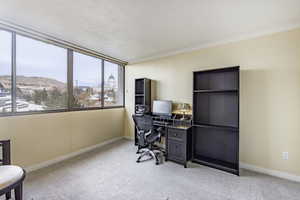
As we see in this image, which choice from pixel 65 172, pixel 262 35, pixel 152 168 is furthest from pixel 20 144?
pixel 262 35

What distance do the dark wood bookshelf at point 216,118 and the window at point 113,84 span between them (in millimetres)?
2520

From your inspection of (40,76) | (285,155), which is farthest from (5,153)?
(285,155)

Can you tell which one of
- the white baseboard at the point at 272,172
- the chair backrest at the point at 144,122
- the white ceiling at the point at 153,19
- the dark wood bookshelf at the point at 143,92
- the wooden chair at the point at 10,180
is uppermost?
the white ceiling at the point at 153,19

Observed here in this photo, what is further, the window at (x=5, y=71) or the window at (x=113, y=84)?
the window at (x=113, y=84)

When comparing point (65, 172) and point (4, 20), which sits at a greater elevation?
point (4, 20)

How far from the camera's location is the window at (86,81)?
3.46m

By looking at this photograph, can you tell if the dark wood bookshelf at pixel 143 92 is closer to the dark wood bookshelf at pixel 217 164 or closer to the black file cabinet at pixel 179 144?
the black file cabinet at pixel 179 144

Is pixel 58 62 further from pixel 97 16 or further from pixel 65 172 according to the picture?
pixel 65 172

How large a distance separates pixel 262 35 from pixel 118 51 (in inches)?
122

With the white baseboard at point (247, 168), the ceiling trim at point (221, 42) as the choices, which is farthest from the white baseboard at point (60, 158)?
the ceiling trim at point (221, 42)

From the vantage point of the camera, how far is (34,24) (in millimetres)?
2396

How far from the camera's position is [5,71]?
93.9 inches

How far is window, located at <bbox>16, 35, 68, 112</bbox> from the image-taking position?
2.58m

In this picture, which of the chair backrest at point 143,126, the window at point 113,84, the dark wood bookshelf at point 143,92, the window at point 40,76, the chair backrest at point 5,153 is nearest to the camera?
the chair backrest at point 5,153
